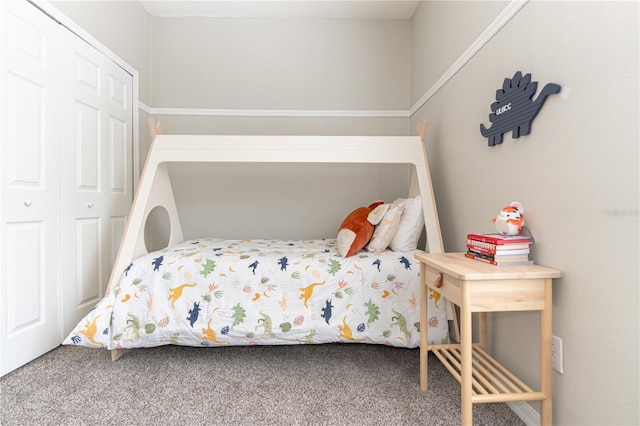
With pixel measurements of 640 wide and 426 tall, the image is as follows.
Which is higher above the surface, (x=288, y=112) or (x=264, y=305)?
(x=288, y=112)

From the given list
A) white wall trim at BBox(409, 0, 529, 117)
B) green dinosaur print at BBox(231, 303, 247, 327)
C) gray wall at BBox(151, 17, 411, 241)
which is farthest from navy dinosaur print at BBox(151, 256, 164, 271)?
white wall trim at BBox(409, 0, 529, 117)

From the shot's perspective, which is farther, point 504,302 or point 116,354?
point 116,354

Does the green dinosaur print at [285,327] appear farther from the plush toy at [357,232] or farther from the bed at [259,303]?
the plush toy at [357,232]

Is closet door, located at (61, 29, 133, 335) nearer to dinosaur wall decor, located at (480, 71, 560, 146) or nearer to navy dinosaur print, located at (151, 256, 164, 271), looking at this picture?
navy dinosaur print, located at (151, 256, 164, 271)

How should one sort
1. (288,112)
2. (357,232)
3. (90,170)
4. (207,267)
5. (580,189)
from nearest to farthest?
1. (580,189)
2. (207,267)
3. (357,232)
4. (90,170)
5. (288,112)

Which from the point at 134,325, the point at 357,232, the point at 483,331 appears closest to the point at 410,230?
the point at 357,232

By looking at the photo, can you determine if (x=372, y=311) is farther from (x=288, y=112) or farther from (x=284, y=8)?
(x=284, y=8)

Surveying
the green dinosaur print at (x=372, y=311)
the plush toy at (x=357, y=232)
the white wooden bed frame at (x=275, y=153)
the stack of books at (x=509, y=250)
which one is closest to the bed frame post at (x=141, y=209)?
the white wooden bed frame at (x=275, y=153)

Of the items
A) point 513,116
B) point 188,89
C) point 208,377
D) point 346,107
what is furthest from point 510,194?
point 188,89

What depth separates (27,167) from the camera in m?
1.71

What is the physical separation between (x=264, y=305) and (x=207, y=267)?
1.21ft

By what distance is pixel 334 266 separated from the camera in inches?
67.3

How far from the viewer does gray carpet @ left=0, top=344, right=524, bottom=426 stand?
4.18ft

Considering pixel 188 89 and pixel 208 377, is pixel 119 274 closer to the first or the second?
pixel 208 377
